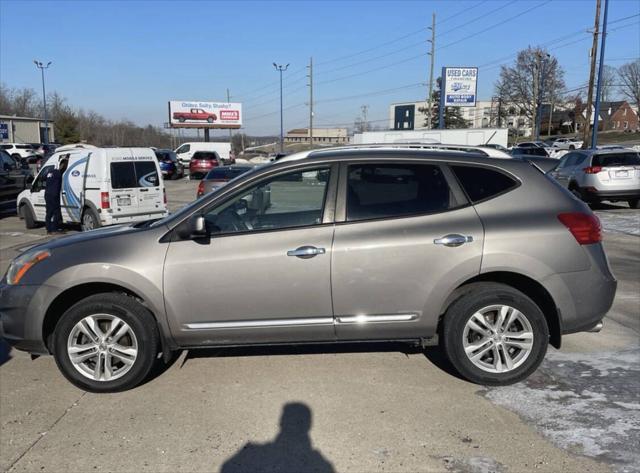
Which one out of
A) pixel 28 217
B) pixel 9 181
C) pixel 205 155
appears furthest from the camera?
pixel 205 155

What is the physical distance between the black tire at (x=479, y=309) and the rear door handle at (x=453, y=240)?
0.36m

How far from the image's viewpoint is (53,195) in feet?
38.6

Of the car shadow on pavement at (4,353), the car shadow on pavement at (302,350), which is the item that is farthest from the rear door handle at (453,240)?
the car shadow on pavement at (4,353)

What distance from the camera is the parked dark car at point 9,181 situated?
17188 mm

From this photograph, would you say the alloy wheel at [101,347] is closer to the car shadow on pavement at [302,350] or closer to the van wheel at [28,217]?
the car shadow on pavement at [302,350]

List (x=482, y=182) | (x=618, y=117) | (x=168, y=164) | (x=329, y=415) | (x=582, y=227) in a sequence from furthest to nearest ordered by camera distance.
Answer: (x=618, y=117)
(x=168, y=164)
(x=482, y=182)
(x=582, y=227)
(x=329, y=415)

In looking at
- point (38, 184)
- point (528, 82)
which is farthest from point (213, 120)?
point (38, 184)

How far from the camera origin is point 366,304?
13.0 feet

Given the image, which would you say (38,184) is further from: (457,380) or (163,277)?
(457,380)

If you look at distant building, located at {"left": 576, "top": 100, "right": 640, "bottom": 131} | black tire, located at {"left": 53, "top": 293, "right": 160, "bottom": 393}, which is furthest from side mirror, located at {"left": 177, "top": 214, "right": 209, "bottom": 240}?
distant building, located at {"left": 576, "top": 100, "right": 640, "bottom": 131}

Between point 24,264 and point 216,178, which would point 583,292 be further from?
point 216,178

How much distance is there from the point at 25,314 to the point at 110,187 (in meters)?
7.45

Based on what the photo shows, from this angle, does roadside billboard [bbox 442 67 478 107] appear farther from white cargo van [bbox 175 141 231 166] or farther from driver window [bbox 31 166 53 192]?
driver window [bbox 31 166 53 192]

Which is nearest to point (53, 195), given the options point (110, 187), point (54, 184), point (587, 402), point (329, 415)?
point (54, 184)
